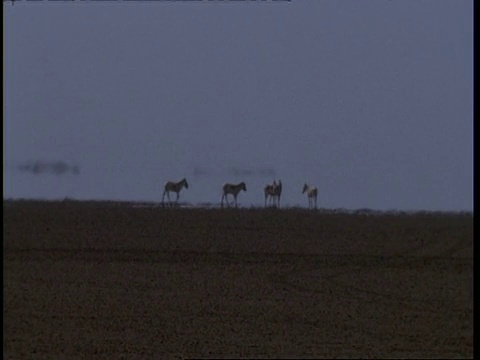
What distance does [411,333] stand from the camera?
627cm

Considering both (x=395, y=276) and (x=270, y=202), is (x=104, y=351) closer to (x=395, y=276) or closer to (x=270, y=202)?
(x=395, y=276)

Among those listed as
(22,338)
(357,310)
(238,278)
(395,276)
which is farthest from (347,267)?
(22,338)

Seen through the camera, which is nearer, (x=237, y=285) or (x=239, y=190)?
(x=237, y=285)

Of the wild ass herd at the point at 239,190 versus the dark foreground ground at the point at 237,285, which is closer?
the dark foreground ground at the point at 237,285

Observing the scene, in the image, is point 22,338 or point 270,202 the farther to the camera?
point 270,202

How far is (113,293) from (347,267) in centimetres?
235

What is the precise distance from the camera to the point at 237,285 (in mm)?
7836

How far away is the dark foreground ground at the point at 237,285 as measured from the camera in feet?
19.6

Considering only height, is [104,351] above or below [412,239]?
below

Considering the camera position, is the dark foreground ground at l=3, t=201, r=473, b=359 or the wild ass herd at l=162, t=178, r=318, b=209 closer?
the dark foreground ground at l=3, t=201, r=473, b=359

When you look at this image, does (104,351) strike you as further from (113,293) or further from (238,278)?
(238,278)

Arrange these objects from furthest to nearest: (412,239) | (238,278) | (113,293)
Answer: (412,239), (238,278), (113,293)

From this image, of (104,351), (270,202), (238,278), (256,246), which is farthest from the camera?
(270,202)

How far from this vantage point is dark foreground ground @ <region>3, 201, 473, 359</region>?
5.96 meters
